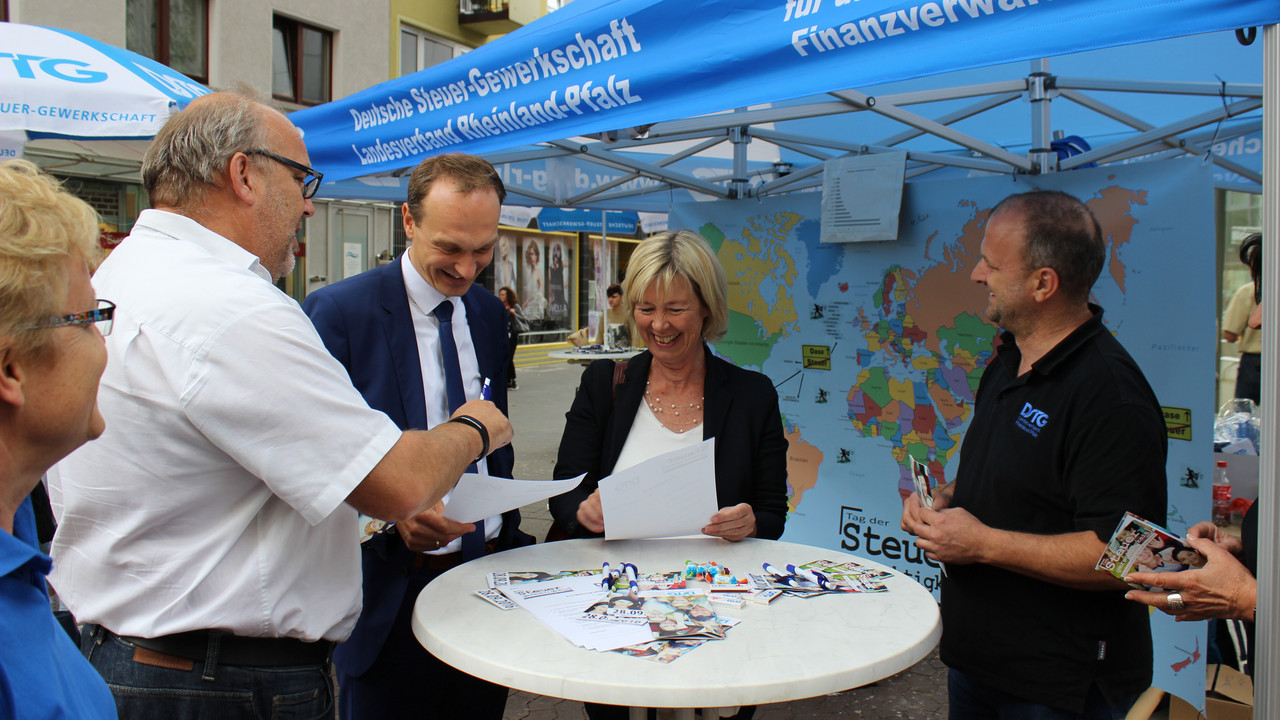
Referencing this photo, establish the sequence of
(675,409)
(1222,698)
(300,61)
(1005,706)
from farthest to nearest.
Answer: (300,61) < (1222,698) < (675,409) < (1005,706)

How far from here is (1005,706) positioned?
73.7 inches

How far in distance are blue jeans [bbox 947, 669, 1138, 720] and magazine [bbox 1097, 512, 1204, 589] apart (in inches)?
17.4

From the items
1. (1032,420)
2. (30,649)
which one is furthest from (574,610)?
(1032,420)

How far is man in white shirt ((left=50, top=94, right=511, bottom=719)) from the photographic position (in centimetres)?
123

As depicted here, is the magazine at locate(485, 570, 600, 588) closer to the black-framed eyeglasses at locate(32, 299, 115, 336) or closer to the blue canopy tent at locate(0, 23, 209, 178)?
the black-framed eyeglasses at locate(32, 299, 115, 336)

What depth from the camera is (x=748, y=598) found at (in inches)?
69.6

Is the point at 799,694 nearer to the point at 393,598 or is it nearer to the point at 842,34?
the point at 393,598

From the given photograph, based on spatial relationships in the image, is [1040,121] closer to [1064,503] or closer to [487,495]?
[1064,503]

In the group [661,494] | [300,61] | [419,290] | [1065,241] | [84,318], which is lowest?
[661,494]

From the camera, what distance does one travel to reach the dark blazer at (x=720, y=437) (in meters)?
2.29

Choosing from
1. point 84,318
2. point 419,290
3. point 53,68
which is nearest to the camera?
point 84,318

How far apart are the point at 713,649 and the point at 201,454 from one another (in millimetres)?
941

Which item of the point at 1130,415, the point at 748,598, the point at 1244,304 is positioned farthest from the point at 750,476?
the point at 1244,304

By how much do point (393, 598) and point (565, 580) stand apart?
44cm
